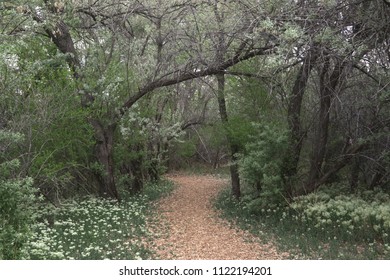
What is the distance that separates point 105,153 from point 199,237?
4.70 metres

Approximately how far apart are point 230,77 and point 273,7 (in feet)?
19.5

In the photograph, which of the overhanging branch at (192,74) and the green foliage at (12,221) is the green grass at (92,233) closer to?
the green foliage at (12,221)

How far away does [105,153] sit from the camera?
45.2 ft

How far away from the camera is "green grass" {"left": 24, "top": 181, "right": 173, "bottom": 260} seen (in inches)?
310

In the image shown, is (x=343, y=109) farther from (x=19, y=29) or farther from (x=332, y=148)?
(x=19, y=29)

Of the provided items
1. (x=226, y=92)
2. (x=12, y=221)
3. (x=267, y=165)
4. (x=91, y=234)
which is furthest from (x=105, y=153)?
(x=12, y=221)

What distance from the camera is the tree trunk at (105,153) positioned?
13.5 meters

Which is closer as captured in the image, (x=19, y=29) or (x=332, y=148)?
(x=19, y=29)

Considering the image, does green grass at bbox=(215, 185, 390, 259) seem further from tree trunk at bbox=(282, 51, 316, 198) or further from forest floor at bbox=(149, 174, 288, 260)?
tree trunk at bbox=(282, 51, 316, 198)

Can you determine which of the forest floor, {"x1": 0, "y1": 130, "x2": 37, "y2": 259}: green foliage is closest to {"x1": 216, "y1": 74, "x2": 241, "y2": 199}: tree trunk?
the forest floor

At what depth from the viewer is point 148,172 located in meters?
21.9

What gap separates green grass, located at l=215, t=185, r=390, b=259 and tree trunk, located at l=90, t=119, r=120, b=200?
14.3 ft

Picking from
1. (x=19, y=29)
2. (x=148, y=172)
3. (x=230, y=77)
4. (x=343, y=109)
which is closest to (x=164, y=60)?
(x=230, y=77)

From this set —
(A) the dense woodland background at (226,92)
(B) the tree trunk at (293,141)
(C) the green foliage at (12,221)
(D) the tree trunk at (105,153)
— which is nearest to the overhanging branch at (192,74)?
(A) the dense woodland background at (226,92)
